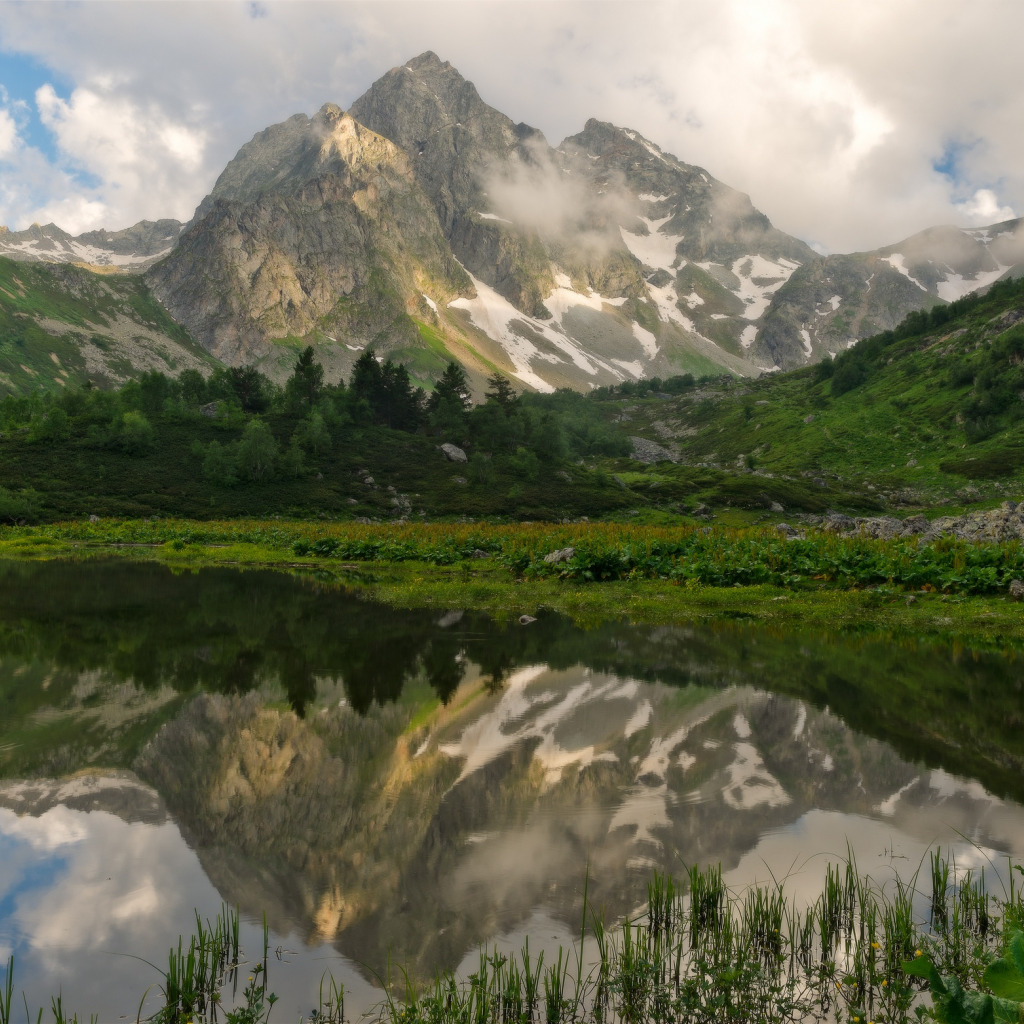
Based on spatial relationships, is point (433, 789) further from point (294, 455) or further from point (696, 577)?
point (294, 455)

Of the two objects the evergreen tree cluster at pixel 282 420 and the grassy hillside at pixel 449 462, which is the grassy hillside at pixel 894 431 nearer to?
the grassy hillside at pixel 449 462

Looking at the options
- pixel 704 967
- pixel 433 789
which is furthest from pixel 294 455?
pixel 704 967

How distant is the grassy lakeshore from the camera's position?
82.1 ft

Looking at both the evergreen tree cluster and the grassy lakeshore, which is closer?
the grassy lakeshore

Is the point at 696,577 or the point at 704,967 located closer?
the point at 704,967

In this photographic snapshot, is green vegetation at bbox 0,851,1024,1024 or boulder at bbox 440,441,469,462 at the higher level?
boulder at bbox 440,441,469,462

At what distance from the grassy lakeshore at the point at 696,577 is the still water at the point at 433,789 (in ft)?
18.6

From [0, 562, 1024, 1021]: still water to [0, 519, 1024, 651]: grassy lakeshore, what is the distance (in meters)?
5.67

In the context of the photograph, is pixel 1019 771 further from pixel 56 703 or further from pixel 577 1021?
pixel 56 703

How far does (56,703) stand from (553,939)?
12.1m

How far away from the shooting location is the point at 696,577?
31984 millimetres

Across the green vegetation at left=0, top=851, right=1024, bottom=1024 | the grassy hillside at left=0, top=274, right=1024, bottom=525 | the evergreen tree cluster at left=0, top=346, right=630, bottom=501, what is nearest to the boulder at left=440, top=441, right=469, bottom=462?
the grassy hillside at left=0, top=274, right=1024, bottom=525

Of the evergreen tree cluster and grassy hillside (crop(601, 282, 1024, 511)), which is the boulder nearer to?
the evergreen tree cluster

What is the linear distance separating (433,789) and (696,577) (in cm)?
2382
